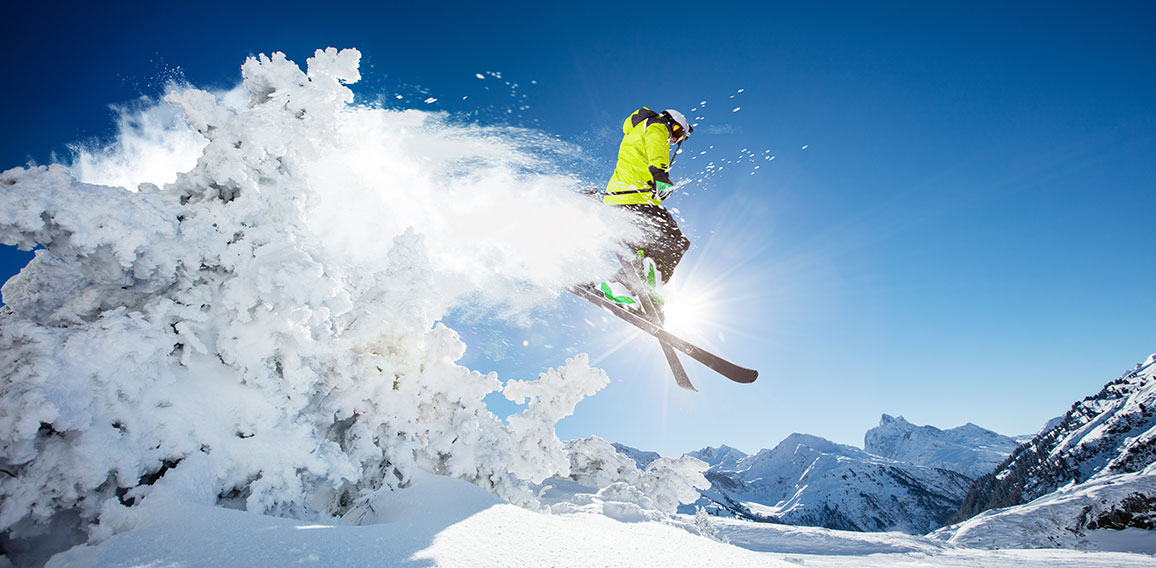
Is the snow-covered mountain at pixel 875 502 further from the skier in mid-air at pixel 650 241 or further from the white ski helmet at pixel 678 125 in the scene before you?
the white ski helmet at pixel 678 125

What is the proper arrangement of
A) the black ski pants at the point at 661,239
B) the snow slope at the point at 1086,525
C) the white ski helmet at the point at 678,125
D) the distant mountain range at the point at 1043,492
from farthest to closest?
the distant mountain range at the point at 1043,492 → the snow slope at the point at 1086,525 → the black ski pants at the point at 661,239 → the white ski helmet at the point at 678,125

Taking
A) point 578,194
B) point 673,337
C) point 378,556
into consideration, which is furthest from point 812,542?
point 378,556

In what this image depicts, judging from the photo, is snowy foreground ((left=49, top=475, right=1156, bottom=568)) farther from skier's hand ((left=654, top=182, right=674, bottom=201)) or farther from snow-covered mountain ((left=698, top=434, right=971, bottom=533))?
snow-covered mountain ((left=698, top=434, right=971, bottom=533))

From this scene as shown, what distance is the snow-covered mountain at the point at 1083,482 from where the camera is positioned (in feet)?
60.3

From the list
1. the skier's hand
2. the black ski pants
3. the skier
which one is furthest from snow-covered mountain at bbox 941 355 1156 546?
the skier's hand

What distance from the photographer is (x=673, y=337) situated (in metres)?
9.52

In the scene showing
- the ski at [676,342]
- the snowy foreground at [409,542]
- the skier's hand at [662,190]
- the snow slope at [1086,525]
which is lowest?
the snow slope at [1086,525]

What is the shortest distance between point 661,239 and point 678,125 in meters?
2.23

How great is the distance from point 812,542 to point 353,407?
933cm

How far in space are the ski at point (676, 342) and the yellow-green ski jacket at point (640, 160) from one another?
260cm

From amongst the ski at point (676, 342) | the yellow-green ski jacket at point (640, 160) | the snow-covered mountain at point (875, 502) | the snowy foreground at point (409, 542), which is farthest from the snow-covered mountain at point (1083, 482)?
the snow-covered mountain at point (875, 502)

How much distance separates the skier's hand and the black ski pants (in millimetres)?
341

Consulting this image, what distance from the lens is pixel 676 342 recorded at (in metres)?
9.55

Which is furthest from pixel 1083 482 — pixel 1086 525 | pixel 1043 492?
pixel 1086 525
